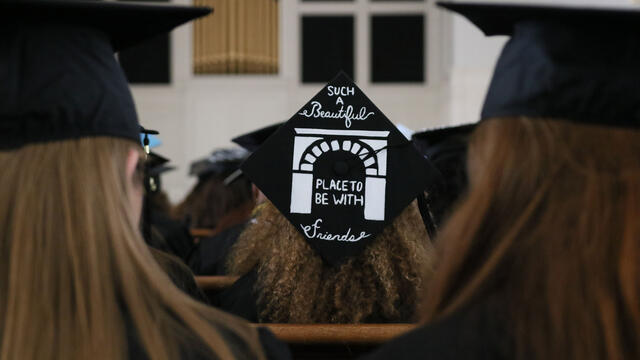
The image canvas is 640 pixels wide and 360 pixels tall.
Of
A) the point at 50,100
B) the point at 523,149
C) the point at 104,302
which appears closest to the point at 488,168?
the point at 523,149

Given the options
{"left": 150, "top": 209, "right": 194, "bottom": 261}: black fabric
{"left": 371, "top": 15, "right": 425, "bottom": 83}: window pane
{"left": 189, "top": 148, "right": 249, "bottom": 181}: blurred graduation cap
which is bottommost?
{"left": 150, "top": 209, "right": 194, "bottom": 261}: black fabric

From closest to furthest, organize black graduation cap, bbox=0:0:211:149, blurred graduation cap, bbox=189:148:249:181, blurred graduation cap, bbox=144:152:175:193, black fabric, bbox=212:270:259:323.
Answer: black graduation cap, bbox=0:0:211:149
black fabric, bbox=212:270:259:323
blurred graduation cap, bbox=144:152:175:193
blurred graduation cap, bbox=189:148:249:181

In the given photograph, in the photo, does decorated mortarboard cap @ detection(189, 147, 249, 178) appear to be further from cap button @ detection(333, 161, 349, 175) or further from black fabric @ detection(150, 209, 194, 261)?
cap button @ detection(333, 161, 349, 175)

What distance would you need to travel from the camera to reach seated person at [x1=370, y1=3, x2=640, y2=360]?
0.90m

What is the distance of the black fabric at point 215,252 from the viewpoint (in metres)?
3.30

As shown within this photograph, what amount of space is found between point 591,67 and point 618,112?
0.28 ft

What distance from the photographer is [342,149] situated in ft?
6.40

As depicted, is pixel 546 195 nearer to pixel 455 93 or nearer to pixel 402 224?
pixel 402 224

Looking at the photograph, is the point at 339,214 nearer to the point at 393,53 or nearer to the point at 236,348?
the point at 236,348

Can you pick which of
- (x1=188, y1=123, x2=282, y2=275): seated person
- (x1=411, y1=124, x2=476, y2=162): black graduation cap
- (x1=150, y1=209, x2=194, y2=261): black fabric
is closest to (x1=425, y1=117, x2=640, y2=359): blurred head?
(x1=411, y1=124, x2=476, y2=162): black graduation cap

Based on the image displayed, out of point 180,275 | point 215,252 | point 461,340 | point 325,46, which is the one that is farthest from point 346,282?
point 325,46

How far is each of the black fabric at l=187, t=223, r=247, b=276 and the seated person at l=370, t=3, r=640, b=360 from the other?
92.2 inches

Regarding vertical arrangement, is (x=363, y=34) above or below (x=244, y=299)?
above

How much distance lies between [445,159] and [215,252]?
3.77ft
